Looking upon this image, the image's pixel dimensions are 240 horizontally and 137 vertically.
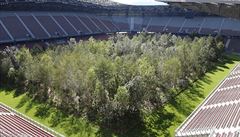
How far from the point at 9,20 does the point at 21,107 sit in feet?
112

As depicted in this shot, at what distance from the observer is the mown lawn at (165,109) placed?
98.9 ft

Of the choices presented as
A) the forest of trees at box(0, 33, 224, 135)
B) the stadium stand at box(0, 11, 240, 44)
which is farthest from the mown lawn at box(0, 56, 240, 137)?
the stadium stand at box(0, 11, 240, 44)

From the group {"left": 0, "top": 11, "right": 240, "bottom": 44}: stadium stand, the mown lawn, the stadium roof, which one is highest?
the stadium roof

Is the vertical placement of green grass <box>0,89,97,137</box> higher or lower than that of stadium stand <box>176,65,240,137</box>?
lower

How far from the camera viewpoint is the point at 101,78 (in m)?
32.2

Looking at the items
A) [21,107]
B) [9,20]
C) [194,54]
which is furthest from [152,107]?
[9,20]

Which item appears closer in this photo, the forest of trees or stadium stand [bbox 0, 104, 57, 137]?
stadium stand [bbox 0, 104, 57, 137]

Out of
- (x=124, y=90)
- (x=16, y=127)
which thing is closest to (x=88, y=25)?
(x=124, y=90)

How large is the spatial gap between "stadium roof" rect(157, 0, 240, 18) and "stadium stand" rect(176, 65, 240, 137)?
23.4 feet

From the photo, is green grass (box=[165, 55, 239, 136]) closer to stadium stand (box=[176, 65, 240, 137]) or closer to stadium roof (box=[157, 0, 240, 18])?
stadium stand (box=[176, 65, 240, 137])

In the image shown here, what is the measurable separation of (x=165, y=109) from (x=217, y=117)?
623 cm

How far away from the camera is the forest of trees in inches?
1190

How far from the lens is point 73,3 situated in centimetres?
8031

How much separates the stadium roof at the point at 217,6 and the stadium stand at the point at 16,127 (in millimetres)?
15060
